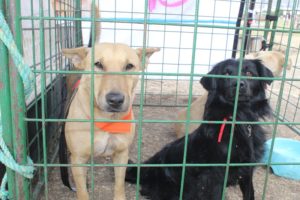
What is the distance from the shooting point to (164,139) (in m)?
4.12

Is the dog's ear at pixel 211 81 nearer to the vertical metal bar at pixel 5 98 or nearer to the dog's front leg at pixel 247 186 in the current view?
the dog's front leg at pixel 247 186

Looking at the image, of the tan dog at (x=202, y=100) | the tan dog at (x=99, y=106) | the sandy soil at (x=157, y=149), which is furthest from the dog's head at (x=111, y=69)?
the tan dog at (x=202, y=100)

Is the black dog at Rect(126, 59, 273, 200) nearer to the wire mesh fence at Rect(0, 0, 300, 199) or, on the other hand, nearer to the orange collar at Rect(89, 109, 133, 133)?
the wire mesh fence at Rect(0, 0, 300, 199)

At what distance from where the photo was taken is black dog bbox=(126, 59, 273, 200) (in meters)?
2.49

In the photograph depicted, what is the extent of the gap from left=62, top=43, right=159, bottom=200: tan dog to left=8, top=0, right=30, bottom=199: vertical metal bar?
537 millimetres

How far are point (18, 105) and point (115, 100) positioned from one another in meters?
0.59

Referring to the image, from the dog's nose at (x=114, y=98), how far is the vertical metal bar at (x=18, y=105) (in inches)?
20.4

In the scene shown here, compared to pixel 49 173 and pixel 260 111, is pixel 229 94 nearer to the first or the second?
pixel 260 111

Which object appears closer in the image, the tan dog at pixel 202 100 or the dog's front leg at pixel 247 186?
the dog's front leg at pixel 247 186

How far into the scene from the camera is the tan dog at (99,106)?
7.36 ft

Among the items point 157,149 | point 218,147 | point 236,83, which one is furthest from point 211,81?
point 157,149

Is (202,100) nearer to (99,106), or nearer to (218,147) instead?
(218,147)

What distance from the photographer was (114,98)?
2.08 metres

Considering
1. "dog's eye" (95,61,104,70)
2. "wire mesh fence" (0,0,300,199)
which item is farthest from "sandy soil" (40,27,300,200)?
"dog's eye" (95,61,104,70)
